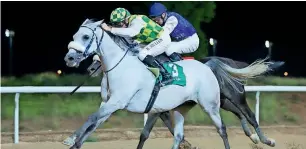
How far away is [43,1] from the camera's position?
48.7ft

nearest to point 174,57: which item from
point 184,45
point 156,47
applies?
point 184,45

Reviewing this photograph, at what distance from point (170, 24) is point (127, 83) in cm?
103

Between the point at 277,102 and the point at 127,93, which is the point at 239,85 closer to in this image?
the point at 127,93

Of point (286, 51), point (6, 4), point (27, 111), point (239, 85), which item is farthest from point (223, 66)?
point (286, 51)

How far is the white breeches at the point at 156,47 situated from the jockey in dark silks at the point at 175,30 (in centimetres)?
20

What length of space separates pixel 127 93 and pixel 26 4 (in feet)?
30.9

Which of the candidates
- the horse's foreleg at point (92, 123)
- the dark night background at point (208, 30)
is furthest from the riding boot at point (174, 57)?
the dark night background at point (208, 30)

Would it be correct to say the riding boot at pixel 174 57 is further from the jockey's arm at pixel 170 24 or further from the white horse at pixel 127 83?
the jockey's arm at pixel 170 24

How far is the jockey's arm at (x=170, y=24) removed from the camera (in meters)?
7.16

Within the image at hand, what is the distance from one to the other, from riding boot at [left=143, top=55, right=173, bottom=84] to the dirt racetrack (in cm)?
213

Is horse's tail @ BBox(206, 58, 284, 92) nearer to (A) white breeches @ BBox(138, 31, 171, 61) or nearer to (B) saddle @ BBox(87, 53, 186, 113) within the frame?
(B) saddle @ BBox(87, 53, 186, 113)

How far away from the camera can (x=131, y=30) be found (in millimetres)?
6656

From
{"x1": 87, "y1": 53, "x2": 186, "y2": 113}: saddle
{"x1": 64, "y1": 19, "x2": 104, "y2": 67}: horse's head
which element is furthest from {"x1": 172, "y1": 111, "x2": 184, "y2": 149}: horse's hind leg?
{"x1": 64, "y1": 19, "x2": 104, "y2": 67}: horse's head

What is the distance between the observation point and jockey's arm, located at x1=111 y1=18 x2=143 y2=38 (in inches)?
261
